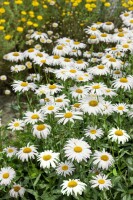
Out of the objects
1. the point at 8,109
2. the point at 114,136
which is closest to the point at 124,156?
the point at 114,136

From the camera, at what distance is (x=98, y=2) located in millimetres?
6879

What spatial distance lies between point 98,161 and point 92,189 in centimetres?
26

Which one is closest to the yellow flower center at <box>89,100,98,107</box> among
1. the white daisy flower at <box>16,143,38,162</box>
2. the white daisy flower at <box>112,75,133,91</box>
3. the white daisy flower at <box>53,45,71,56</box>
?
the white daisy flower at <box>112,75,133,91</box>

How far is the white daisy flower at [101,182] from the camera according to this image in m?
3.34

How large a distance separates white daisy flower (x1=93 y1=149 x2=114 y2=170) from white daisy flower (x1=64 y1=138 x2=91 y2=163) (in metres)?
0.13

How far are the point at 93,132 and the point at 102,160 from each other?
1.01 feet

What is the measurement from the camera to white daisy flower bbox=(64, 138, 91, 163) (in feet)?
11.0

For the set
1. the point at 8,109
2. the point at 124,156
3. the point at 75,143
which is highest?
the point at 75,143

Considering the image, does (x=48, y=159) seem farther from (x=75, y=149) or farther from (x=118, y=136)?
(x=118, y=136)

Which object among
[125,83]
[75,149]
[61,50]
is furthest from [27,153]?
[61,50]

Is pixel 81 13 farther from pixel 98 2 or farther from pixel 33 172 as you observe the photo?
pixel 33 172

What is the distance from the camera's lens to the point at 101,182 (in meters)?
3.37

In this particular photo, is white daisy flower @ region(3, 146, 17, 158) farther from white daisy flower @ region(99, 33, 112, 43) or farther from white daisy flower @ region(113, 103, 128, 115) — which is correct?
white daisy flower @ region(99, 33, 112, 43)

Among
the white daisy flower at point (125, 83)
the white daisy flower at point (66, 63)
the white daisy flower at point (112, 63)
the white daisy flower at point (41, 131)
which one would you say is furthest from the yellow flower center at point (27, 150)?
the white daisy flower at point (112, 63)
